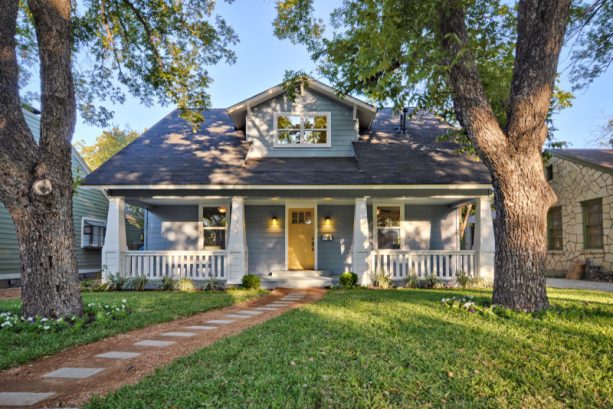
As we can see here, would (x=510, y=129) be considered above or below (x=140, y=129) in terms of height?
below

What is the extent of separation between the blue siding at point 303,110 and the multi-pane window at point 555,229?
8831 millimetres

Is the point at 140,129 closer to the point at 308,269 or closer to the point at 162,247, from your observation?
the point at 162,247

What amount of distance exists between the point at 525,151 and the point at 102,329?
6185mm

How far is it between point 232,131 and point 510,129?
924cm

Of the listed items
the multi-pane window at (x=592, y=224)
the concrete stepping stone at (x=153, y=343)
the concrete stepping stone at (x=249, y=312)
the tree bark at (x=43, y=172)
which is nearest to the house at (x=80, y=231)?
the tree bark at (x=43, y=172)

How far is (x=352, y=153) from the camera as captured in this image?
11.2 meters

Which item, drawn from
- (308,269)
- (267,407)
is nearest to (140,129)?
(308,269)

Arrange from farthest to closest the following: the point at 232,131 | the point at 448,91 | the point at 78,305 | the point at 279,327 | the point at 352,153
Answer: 1. the point at 232,131
2. the point at 352,153
3. the point at 448,91
4. the point at 78,305
5. the point at 279,327

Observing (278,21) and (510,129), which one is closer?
(510,129)

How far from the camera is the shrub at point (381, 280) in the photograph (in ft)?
31.9

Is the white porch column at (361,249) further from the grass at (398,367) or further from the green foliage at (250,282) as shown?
the grass at (398,367)

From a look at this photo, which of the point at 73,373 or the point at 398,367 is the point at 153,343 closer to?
the point at 73,373

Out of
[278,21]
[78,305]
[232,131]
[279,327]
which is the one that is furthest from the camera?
[232,131]

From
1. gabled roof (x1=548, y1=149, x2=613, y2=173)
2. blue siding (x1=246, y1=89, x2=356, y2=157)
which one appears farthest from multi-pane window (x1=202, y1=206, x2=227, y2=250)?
gabled roof (x1=548, y1=149, x2=613, y2=173)
